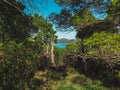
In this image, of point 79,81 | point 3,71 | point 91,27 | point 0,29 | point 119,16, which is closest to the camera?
point 0,29

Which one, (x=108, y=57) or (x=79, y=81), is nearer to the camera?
(x=108, y=57)

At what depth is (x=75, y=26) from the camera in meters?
20.1

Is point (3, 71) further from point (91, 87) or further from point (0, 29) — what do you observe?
point (91, 87)

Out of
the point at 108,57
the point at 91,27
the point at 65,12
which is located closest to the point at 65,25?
the point at 65,12

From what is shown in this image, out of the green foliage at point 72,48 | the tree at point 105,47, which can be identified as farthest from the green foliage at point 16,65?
the green foliage at point 72,48

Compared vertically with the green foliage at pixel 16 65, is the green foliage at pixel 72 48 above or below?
above

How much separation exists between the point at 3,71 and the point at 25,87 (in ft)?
5.37

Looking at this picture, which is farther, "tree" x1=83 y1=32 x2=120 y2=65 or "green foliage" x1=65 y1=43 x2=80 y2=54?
"green foliage" x1=65 y1=43 x2=80 y2=54

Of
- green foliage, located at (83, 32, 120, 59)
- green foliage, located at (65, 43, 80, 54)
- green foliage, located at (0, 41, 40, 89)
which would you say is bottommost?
green foliage, located at (0, 41, 40, 89)

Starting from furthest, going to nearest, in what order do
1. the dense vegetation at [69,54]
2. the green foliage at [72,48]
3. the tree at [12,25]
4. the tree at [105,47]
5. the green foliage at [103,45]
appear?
the green foliage at [72,48], the green foliage at [103,45], the tree at [105,47], the dense vegetation at [69,54], the tree at [12,25]

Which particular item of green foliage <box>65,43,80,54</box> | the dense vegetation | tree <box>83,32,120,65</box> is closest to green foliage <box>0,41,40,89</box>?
the dense vegetation

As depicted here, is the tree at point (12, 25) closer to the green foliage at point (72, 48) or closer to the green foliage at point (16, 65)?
the green foliage at point (16, 65)

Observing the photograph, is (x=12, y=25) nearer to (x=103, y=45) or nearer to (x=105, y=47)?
(x=105, y=47)

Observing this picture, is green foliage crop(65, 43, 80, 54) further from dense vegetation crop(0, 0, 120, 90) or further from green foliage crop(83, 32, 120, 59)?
green foliage crop(83, 32, 120, 59)
